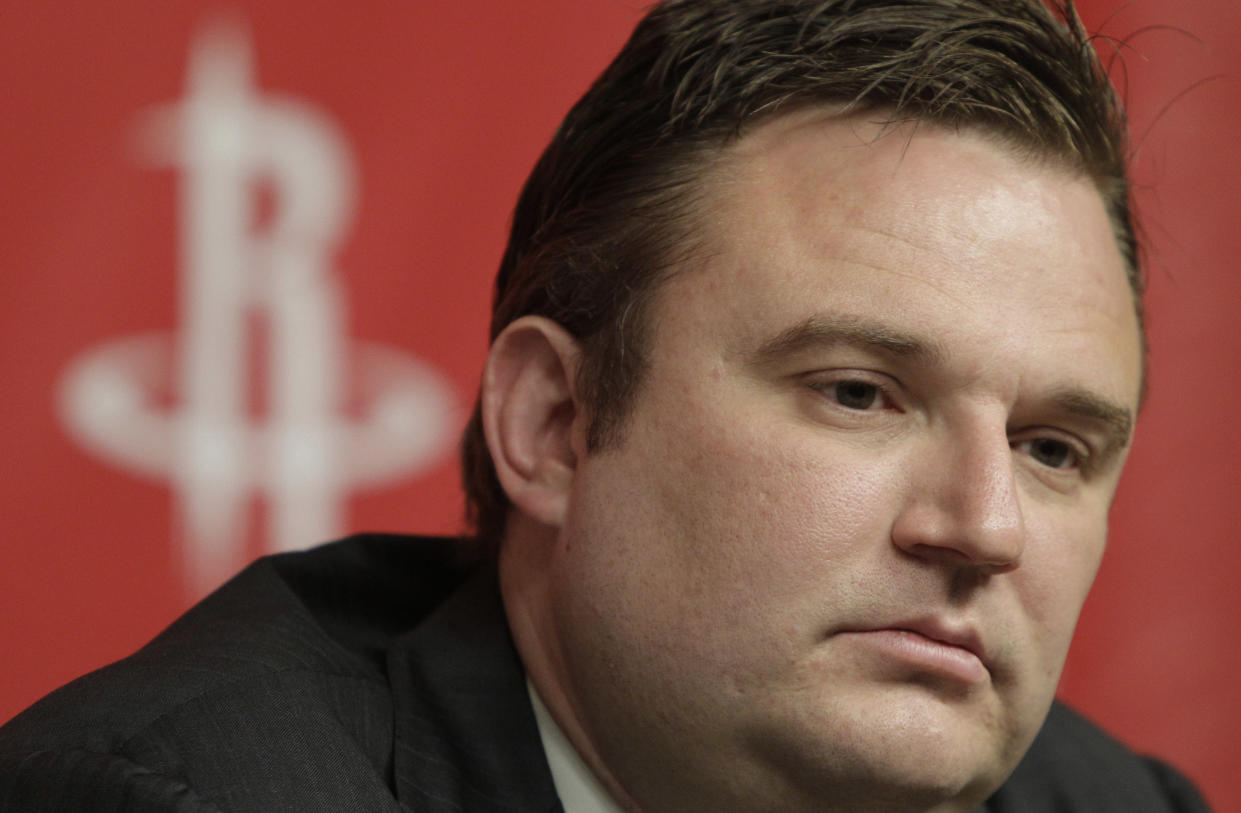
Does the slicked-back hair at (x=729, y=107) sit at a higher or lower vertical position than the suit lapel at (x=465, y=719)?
Result: higher

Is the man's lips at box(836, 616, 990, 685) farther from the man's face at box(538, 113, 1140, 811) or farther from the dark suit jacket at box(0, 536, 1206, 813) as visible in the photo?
the dark suit jacket at box(0, 536, 1206, 813)

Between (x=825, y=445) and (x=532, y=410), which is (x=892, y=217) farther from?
(x=532, y=410)

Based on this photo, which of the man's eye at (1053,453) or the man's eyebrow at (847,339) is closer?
the man's eyebrow at (847,339)

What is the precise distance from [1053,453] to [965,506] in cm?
27

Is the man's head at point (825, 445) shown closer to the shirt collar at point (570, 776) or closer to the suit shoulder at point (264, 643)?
the shirt collar at point (570, 776)

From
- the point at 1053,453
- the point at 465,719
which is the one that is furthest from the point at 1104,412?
the point at 465,719

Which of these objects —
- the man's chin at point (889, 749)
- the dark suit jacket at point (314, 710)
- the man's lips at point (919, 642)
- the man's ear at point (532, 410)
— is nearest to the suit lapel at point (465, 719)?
the dark suit jacket at point (314, 710)

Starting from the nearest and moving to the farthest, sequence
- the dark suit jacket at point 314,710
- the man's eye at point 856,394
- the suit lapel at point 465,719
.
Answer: the dark suit jacket at point 314,710 → the man's eye at point 856,394 → the suit lapel at point 465,719

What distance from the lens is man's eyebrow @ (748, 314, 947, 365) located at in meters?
1.23

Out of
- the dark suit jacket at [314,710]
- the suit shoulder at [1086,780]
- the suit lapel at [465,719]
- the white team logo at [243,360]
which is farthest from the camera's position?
the white team logo at [243,360]

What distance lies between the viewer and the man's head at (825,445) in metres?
1.20

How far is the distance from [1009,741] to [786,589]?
0.31 metres

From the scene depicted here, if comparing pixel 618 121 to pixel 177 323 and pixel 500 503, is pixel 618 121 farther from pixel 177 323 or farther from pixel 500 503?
pixel 177 323

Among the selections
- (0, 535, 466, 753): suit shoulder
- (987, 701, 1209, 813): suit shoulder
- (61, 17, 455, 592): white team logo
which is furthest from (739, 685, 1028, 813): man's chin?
(61, 17, 455, 592): white team logo
